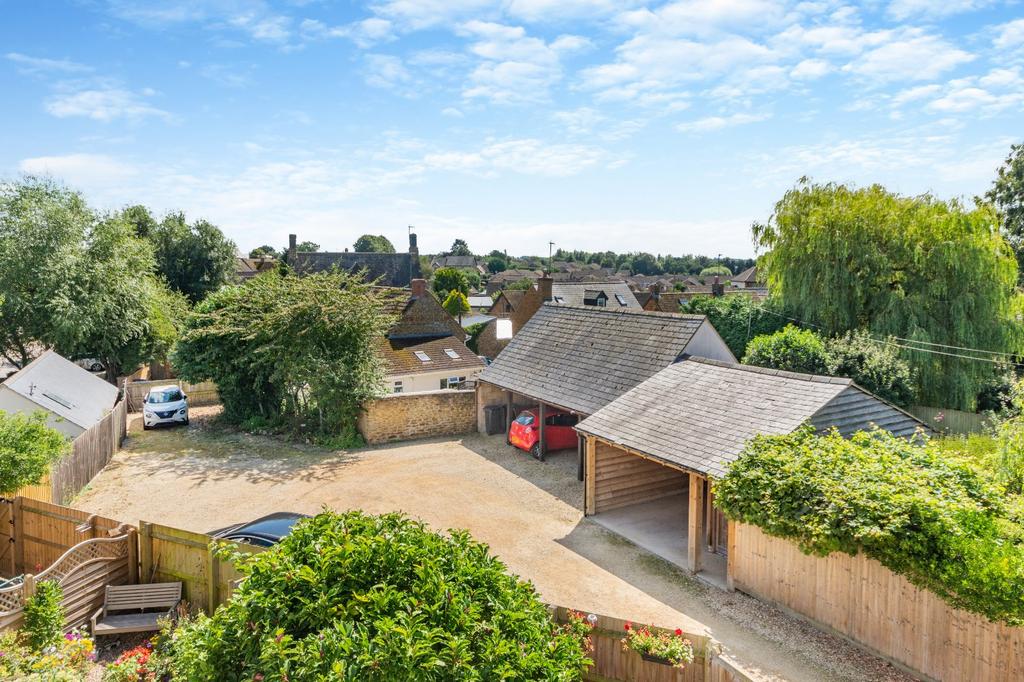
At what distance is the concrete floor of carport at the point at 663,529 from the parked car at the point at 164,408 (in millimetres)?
17143

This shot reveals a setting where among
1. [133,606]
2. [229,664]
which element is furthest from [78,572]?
[229,664]

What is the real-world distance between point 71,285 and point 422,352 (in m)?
15.1

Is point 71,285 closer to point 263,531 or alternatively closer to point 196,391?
point 196,391

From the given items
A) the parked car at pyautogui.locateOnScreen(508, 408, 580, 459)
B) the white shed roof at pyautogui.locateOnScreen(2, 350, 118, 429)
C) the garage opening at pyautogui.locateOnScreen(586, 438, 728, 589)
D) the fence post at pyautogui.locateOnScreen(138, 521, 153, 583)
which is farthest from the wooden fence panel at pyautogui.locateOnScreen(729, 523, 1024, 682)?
the white shed roof at pyautogui.locateOnScreen(2, 350, 118, 429)

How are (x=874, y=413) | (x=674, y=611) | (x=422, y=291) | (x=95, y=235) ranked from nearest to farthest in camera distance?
(x=674, y=611) < (x=874, y=413) < (x=95, y=235) < (x=422, y=291)

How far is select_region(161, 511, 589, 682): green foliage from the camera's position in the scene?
4.92 meters

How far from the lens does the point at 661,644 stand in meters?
7.40

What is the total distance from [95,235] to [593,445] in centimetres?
2661

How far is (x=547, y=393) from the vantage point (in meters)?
19.3

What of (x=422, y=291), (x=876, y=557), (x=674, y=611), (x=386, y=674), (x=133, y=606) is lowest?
(x=674, y=611)

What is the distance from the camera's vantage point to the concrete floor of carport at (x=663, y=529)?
41.4ft

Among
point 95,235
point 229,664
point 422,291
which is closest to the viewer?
point 229,664

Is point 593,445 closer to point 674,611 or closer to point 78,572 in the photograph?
point 674,611

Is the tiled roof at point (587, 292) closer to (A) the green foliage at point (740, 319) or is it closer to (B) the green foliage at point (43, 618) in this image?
(A) the green foliage at point (740, 319)
